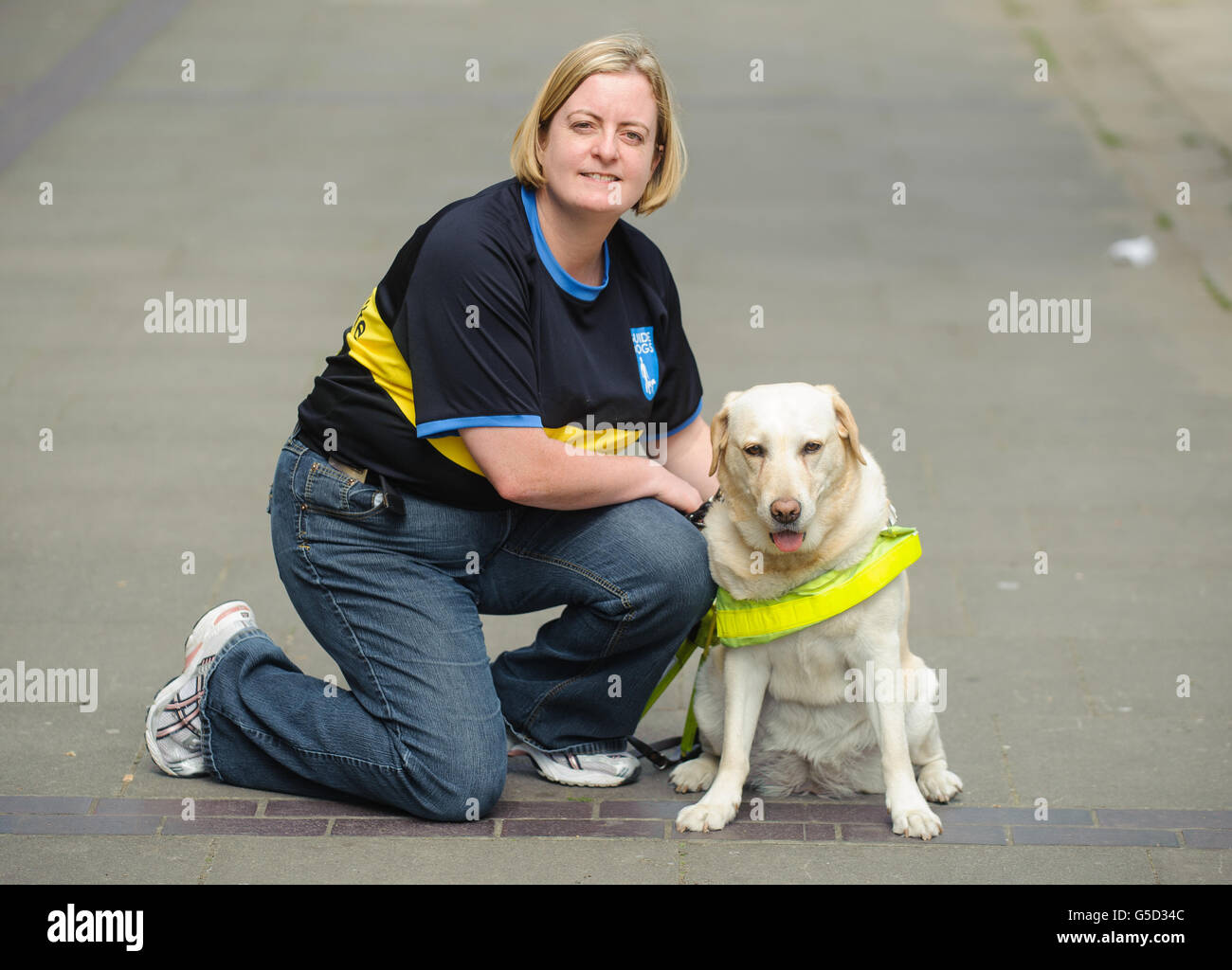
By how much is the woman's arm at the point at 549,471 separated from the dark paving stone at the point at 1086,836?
1245 millimetres

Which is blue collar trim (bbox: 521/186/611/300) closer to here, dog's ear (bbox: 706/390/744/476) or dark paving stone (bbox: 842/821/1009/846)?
dog's ear (bbox: 706/390/744/476)

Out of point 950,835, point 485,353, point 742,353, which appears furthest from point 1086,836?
point 742,353

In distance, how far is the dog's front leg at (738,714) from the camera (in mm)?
3809

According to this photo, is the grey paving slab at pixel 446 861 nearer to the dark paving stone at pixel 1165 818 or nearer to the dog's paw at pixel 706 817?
the dog's paw at pixel 706 817

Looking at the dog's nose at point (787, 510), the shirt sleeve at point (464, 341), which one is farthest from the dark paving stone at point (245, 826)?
the dog's nose at point (787, 510)

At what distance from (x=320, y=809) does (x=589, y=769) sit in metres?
0.70

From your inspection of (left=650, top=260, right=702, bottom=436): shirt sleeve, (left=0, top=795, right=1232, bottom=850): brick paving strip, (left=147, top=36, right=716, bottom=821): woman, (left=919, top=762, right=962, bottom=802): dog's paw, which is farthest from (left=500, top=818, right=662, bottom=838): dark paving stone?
(left=650, top=260, right=702, bottom=436): shirt sleeve

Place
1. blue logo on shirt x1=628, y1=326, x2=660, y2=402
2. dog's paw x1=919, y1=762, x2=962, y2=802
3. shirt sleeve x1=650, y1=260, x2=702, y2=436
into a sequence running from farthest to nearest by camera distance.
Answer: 1. shirt sleeve x1=650, y1=260, x2=702, y2=436
2. blue logo on shirt x1=628, y1=326, x2=660, y2=402
3. dog's paw x1=919, y1=762, x2=962, y2=802

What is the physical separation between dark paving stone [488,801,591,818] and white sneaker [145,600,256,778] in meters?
0.78

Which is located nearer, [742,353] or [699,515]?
[699,515]

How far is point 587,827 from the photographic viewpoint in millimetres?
3760

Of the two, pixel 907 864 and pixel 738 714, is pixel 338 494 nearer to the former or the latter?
pixel 738 714

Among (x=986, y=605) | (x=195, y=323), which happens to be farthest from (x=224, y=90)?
(x=986, y=605)

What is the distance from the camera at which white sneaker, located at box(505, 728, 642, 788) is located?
159 inches
